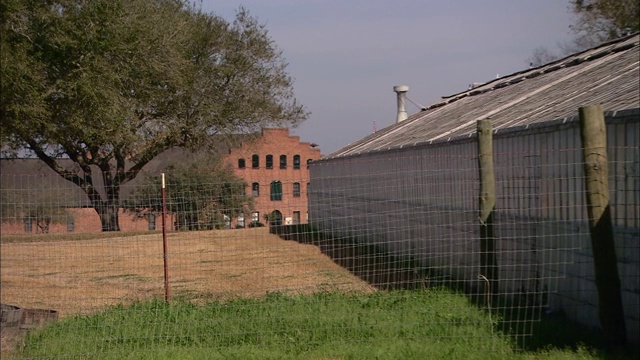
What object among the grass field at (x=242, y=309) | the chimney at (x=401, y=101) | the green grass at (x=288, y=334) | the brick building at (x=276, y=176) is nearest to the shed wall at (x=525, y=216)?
the brick building at (x=276, y=176)

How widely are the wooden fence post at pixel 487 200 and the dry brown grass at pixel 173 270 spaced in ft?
6.89

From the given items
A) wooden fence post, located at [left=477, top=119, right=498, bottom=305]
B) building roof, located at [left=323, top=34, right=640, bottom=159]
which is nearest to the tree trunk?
wooden fence post, located at [left=477, top=119, right=498, bottom=305]

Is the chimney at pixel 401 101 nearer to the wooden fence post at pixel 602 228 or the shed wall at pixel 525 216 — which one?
the shed wall at pixel 525 216

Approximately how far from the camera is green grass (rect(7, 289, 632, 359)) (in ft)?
25.7

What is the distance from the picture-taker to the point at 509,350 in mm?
7676

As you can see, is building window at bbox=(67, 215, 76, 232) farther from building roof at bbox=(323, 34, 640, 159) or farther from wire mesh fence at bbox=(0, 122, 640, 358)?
building roof at bbox=(323, 34, 640, 159)

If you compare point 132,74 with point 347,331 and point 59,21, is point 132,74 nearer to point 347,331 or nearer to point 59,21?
point 59,21

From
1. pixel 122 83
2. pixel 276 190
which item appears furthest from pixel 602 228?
pixel 122 83

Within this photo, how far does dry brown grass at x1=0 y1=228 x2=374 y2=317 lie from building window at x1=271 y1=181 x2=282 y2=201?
0.60 metres

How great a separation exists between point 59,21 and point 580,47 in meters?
21.4

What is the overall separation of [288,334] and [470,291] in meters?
2.30

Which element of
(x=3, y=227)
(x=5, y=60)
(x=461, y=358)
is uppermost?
(x=5, y=60)

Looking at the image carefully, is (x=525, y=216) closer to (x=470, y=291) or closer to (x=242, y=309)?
(x=470, y=291)

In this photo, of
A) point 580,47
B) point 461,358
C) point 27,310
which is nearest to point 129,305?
point 27,310
